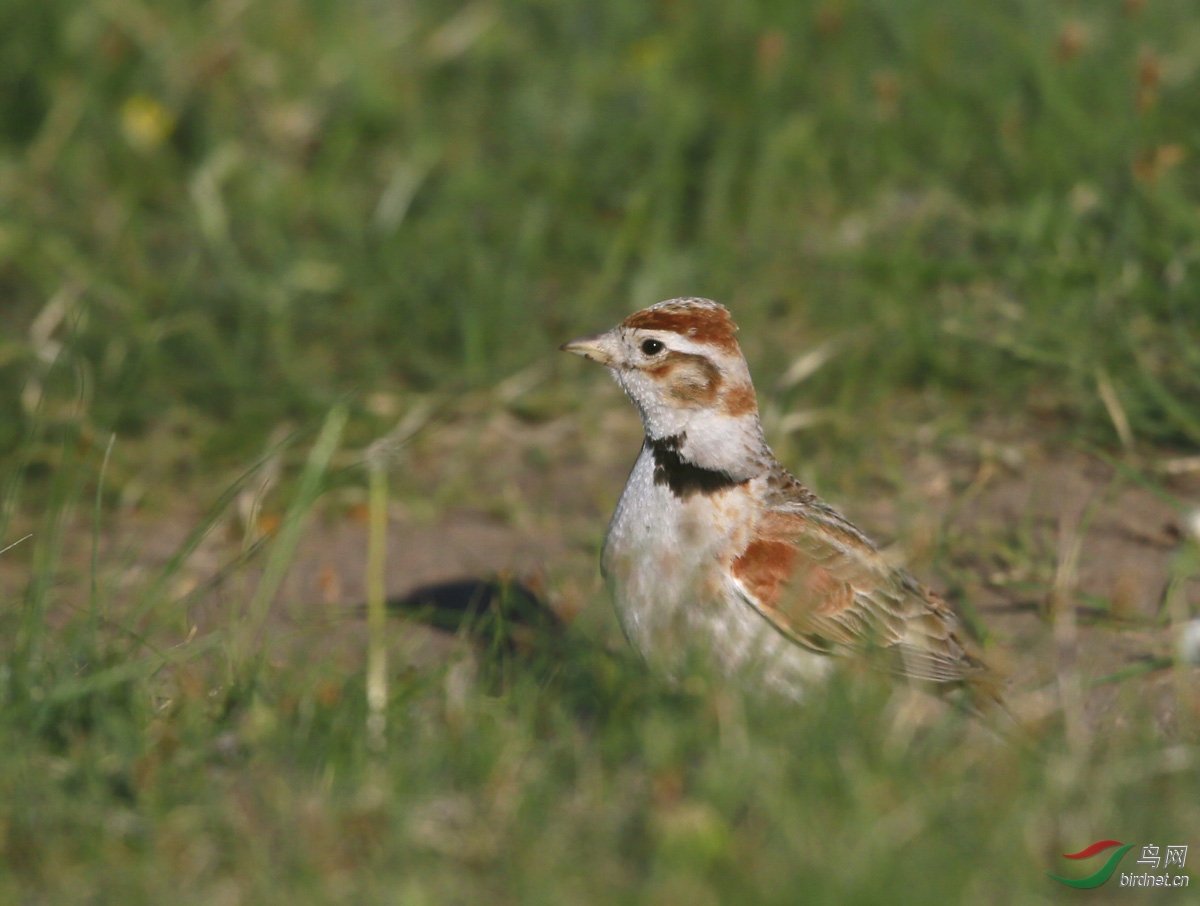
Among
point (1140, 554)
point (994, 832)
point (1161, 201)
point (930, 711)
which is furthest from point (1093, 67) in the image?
point (994, 832)

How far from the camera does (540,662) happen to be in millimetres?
4316

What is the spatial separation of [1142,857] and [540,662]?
1639mm

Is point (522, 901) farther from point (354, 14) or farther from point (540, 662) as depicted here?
point (354, 14)

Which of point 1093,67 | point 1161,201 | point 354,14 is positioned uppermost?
point 354,14

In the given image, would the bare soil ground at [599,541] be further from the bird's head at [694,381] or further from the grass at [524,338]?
the bird's head at [694,381]

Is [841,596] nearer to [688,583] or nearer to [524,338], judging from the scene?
[688,583]

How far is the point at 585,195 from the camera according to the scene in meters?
8.01

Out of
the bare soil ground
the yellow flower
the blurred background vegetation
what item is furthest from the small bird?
the yellow flower

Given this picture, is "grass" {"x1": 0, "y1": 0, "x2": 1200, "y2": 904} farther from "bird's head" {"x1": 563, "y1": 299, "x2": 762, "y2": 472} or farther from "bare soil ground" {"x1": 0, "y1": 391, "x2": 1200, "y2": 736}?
"bird's head" {"x1": 563, "y1": 299, "x2": 762, "y2": 472}

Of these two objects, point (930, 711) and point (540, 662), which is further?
point (540, 662)

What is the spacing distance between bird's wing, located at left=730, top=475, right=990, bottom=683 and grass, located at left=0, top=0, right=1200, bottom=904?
63 cm

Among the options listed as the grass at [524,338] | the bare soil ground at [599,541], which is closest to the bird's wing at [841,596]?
the bare soil ground at [599,541]

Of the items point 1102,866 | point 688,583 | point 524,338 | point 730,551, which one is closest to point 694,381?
point 730,551

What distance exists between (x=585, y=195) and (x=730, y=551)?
3.63 meters
